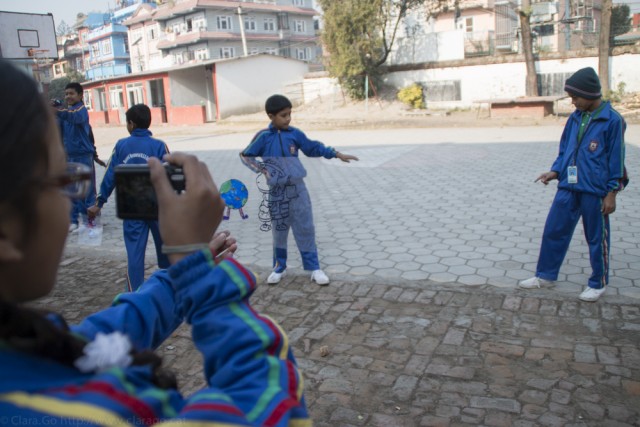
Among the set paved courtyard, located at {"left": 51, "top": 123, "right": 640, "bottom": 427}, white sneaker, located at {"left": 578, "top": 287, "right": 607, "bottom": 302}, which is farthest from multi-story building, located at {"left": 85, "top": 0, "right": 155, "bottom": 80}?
white sneaker, located at {"left": 578, "top": 287, "right": 607, "bottom": 302}

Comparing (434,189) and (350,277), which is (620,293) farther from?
(434,189)

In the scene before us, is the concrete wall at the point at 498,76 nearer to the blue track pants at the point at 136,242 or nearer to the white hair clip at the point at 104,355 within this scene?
the blue track pants at the point at 136,242

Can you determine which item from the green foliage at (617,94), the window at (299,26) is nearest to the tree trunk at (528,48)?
the green foliage at (617,94)

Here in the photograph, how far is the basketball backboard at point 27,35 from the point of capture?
550 inches

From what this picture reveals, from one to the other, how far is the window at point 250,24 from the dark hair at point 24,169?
53467 mm

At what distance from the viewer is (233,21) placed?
163 feet

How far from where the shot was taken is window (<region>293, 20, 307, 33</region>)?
55.7 meters

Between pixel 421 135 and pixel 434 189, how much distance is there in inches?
355

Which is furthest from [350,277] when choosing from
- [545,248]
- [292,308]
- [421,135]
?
[421,135]

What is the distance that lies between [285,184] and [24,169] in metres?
4.20

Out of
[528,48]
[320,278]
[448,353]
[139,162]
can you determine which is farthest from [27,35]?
[528,48]

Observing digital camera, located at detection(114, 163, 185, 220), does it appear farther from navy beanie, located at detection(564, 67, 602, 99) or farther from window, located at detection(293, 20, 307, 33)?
window, located at detection(293, 20, 307, 33)

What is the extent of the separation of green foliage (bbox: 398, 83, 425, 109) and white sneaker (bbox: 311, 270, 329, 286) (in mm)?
22358

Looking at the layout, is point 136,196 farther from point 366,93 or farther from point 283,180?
point 366,93
